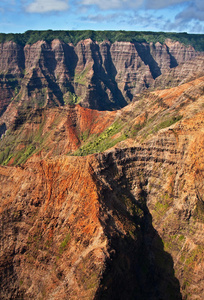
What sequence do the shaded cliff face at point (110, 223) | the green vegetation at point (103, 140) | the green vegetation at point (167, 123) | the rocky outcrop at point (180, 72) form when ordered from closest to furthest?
the shaded cliff face at point (110, 223) → the green vegetation at point (167, 123) → the green vegetation at point (103, 140) → the rocky outcrop at point (180, 72)

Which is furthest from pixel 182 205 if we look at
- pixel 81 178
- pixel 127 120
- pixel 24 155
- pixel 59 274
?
pixel 24 155

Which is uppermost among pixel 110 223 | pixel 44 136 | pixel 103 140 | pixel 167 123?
pixel 44 136

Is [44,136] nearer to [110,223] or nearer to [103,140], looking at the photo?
[103,140]

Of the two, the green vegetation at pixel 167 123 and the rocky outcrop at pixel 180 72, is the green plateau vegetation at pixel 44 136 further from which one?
the rocky outcrop at pixel 180 72

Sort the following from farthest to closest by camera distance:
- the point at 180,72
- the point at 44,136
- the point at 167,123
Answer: the point at 180,72, the point at 44,136, the point at 167,123

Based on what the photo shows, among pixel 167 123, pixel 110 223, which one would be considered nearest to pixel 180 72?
pixel 167 123

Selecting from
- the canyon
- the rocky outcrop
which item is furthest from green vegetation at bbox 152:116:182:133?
the rocky outcrop

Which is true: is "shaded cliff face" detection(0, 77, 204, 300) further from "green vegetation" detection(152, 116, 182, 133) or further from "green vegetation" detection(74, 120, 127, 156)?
"green vegetation" detection(74, 120, 127, 156)

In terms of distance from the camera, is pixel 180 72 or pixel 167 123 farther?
pixel 180 72

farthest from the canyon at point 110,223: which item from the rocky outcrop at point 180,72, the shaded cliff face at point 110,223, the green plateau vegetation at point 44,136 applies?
the rocky outcrop at point 180,72
